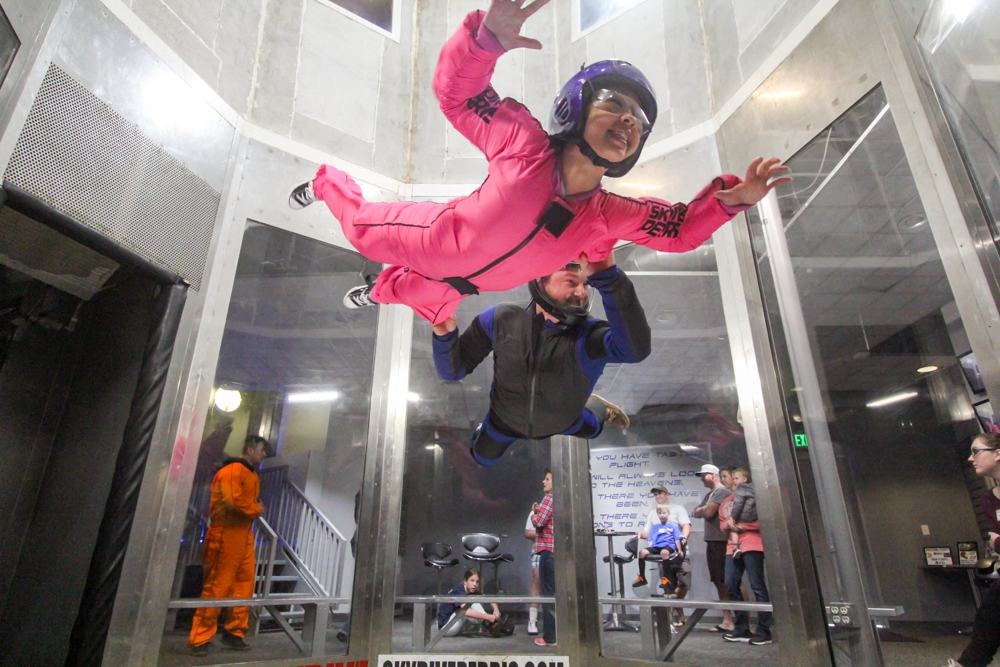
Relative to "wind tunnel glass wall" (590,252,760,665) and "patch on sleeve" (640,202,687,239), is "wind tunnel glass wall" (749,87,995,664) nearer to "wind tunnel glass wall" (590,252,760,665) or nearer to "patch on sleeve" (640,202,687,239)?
"wind tunnel glass wall" (590,252,760,665)

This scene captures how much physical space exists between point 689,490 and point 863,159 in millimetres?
2030

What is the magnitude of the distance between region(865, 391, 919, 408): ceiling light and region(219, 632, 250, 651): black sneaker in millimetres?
3657

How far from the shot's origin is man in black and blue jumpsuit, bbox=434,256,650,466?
2.24 m

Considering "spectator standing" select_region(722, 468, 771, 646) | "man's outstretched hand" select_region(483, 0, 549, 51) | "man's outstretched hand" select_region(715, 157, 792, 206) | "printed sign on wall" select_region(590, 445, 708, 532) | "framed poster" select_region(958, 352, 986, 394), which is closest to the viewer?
"man's outstretched hand" select_region(483, 0, 549, 51)

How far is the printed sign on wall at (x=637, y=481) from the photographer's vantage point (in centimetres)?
341

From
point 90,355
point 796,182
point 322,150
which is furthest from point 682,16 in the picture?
point 90,355

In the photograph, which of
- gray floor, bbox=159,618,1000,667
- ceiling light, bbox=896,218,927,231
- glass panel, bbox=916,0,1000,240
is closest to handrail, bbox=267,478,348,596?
gray floor, bbox=159,618,1000,667

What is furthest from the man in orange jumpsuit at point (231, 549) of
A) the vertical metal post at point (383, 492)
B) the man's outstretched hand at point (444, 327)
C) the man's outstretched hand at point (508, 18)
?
the man's outstretched hand at point (508, 18)

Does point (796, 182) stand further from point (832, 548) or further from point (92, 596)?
point (92, 596)

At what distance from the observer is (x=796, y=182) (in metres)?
3.27

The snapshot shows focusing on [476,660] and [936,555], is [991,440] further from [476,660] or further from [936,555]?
[476,660]

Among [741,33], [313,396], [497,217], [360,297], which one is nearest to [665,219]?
[497,217]

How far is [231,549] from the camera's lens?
329cm

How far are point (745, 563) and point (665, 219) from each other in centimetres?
216
